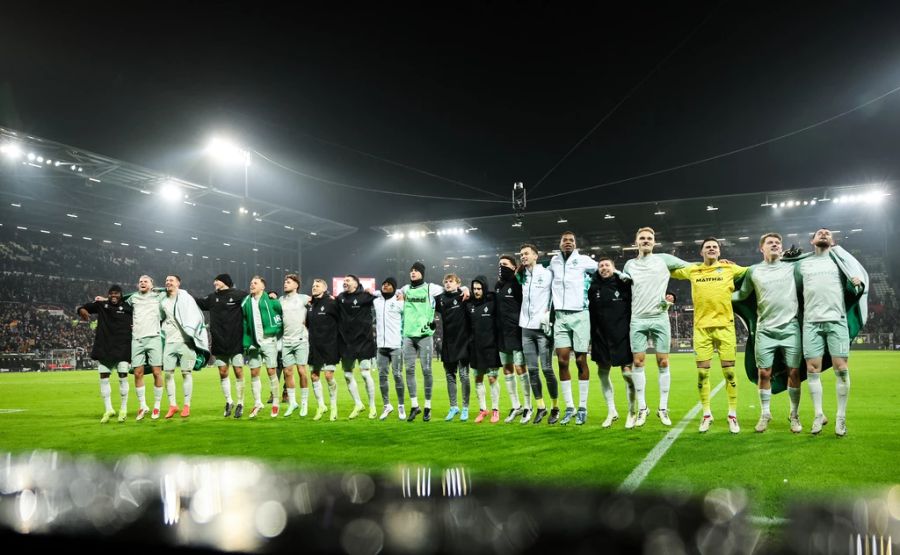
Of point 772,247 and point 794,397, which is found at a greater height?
point 772,247

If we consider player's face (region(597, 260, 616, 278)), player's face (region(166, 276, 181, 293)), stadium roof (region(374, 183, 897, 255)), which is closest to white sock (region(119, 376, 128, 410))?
player's face (region(166, 276, 181, 293))

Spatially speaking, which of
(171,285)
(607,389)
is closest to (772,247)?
(607,389)

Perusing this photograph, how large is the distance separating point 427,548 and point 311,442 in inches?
186

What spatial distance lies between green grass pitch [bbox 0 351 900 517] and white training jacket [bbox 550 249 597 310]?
1.68 metres

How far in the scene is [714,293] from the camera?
7.79m

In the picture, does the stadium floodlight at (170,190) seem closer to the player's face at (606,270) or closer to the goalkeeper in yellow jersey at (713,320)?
the player's face at (606,270)

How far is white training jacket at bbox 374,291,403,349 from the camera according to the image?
973cm

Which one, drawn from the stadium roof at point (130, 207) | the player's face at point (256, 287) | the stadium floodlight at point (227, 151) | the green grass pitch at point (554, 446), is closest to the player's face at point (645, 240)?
the green grass pitch at point (554, 446)

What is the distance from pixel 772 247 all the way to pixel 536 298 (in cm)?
307

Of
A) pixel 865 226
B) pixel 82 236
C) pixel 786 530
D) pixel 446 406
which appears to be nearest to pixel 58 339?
pixel 82 236

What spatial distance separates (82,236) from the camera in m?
42.7

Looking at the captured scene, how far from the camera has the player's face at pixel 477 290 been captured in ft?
29.7

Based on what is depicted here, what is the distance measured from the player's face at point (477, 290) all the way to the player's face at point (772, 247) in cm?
389

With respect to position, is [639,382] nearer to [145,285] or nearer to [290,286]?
[290,286]
